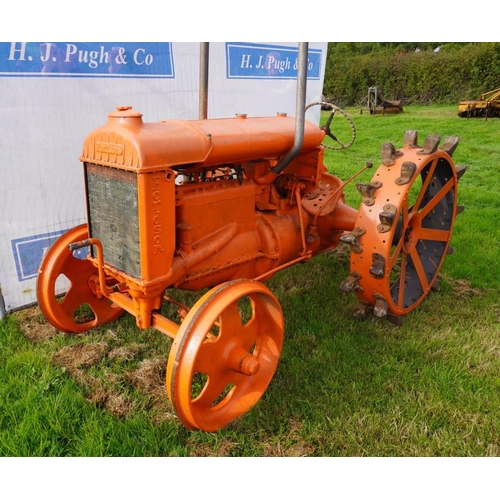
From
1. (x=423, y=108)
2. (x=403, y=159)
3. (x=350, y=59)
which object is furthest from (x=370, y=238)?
(x=350, y=59)

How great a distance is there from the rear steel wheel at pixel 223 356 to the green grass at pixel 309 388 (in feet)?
0.34

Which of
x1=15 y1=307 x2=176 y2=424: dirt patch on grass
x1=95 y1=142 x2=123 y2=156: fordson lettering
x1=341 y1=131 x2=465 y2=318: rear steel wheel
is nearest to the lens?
x1=95 y1=142 x2=123 y2=156: fordson lettering

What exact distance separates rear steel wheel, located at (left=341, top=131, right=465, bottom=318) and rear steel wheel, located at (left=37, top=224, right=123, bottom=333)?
1617mm

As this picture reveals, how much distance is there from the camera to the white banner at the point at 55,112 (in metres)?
3.16

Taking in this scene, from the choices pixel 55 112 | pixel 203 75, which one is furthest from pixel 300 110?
pixel 55 112

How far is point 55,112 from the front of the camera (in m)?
3.32

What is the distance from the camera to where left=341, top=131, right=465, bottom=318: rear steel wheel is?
2803 mm

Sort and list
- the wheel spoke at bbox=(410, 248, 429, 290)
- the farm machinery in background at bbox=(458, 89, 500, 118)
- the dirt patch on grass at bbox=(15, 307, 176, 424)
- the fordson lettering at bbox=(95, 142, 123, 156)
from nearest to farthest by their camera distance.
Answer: the fordson lettering at bbox=(95, 142, 123, 156) → the dirt patch on grass at bbox=(15, 307, 176, 424) → the wheel spoke at bbox=(410, 248, 429, 290) → the farm machinery in background at bbox=(458, 89, 500, 118)

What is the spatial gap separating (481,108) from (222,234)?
44.9ft

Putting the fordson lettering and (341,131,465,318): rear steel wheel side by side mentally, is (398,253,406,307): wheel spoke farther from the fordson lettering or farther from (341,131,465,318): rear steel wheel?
the fordson lettering

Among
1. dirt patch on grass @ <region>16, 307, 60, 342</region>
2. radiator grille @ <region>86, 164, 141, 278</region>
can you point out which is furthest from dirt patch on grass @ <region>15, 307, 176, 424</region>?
radiator grille @ <region>86, 164, 141, 278</region>

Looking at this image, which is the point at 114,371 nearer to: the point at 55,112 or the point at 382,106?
the point at 55,112

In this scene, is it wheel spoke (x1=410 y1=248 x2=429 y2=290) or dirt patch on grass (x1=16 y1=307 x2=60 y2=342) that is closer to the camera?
dirt patch on grass (x1=16 y1=307 x2=60 y2=342)

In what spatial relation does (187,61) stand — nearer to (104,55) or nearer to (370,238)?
(104,55)
